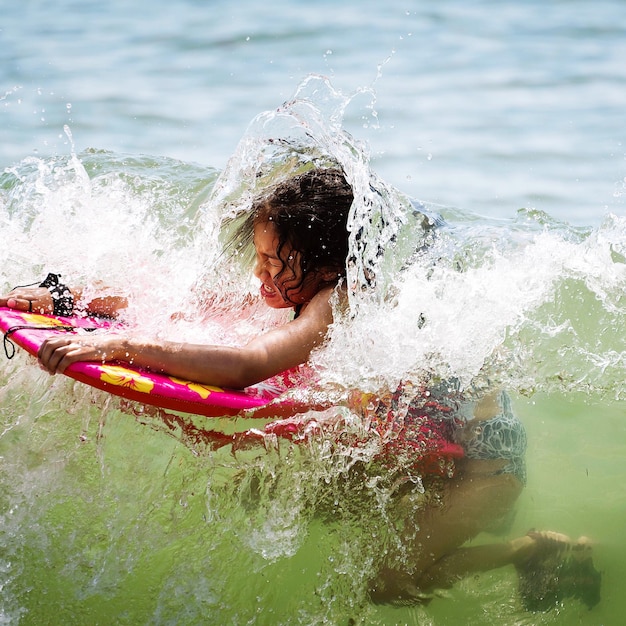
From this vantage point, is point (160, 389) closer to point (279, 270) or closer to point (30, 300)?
point (279, 270)

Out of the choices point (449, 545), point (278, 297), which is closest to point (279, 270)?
point (278, 297)

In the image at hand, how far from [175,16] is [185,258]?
5565 millimetres

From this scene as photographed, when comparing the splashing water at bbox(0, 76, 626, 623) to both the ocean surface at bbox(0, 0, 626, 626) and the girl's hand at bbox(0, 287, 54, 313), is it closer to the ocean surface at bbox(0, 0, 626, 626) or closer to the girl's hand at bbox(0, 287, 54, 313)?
the ocean surface at bbox(0, 0, 626, 626)

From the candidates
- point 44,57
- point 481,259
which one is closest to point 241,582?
point 481,259

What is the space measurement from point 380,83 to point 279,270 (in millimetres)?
4503

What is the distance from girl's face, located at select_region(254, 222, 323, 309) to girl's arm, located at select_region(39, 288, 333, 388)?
6.0 inches

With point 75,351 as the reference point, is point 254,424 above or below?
below

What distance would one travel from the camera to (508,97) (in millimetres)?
6340

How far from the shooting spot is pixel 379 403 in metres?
2.29

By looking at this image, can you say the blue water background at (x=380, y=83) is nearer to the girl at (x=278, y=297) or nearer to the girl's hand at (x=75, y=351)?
the girl at (x=278, y=297)

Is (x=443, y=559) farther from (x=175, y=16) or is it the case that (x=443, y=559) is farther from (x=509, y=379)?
(x=175, y=16)

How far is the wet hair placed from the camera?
2.30m

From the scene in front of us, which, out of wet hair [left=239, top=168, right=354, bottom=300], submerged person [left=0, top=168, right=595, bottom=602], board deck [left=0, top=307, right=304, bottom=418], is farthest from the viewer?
wet hair [left=239, top=168, right=354, bottom=300]

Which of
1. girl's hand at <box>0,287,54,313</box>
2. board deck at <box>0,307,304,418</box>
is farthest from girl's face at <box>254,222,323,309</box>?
girl's hand at <box>0,287,54,313</box>
